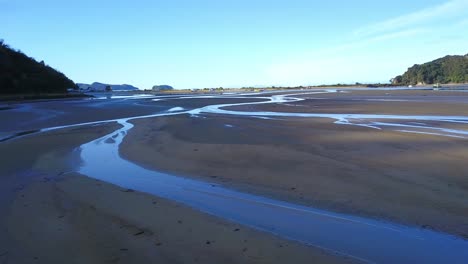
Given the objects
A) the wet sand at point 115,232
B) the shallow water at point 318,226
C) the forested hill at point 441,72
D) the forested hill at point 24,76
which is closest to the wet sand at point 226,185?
the wet sand at point 115,232

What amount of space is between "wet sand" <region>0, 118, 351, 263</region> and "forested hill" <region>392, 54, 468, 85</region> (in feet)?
376

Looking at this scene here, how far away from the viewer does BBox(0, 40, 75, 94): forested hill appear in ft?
220

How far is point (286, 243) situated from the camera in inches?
184

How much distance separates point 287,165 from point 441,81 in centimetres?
12162

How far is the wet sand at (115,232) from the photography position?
4301 millimetres

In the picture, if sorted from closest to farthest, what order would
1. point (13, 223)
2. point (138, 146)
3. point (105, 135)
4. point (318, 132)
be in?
point (13, 223)
point (138, 146)
point (318, 132)
point (105, 135)

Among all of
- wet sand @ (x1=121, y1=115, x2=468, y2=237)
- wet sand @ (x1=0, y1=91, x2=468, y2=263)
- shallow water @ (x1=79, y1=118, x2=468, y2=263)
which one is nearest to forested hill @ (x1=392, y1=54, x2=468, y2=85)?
wet sand @ (x1=121, y1=115, x2=468, y2=237)

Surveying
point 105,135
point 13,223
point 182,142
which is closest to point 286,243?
point 13,223

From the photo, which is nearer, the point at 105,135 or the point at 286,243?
the point at 286,243

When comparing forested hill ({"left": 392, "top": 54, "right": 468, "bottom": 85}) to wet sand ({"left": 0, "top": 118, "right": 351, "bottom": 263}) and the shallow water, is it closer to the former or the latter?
the shallow water

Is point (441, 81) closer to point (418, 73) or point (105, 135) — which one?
point (418, 73)

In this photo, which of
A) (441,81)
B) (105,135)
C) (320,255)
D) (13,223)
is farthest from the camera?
(441,81)

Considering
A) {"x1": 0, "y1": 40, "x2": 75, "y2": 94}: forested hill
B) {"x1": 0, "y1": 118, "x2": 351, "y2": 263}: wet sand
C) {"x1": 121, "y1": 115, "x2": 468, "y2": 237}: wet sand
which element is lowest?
{"x1": 121, "y1": 115, "x2": 468, "y2": 237}: wet sand

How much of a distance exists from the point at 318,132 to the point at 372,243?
415 inches
